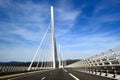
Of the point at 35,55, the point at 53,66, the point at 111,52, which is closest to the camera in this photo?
the point at 111,52

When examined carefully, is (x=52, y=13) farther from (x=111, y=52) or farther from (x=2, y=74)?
(x=111, y=52)

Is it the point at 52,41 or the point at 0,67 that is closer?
the point at 0,67

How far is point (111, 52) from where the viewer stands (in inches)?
588

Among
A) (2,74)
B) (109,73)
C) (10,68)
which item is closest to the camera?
(109,73)

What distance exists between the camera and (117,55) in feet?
44.9

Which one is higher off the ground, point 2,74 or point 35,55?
point 35,55

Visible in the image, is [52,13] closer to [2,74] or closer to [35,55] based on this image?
[35,55]

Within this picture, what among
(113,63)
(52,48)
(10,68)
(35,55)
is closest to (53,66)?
(52,48)

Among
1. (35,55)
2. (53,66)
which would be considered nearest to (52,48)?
(53,66)

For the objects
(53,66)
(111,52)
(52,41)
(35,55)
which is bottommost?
(111,52)

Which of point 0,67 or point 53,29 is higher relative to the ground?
point 53,29

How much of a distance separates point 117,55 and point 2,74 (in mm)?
11170

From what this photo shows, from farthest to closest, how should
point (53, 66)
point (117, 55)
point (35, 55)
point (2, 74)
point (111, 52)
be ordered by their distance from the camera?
point (53, 66), point (35, 55), point (2, 74), point (111, 52), point (117, 55)

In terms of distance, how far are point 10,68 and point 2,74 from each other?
4621 millimetres
